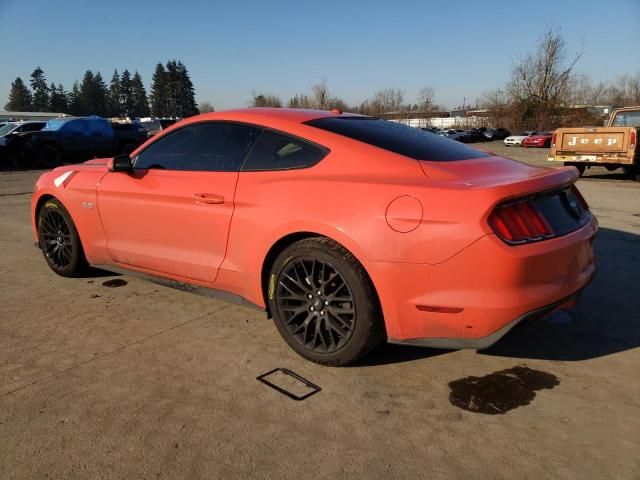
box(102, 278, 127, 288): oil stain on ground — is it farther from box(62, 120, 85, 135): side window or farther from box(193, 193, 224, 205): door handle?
box(62, 120, 85, 135): side window

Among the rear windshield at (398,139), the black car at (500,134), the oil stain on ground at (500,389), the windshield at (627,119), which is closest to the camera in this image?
the oil stain on ground at (500,389)

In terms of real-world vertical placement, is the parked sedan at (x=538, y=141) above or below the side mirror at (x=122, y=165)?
below

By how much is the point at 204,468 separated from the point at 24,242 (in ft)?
16.7

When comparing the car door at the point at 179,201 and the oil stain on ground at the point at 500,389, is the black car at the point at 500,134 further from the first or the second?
the oil stain on ground at the point at 500,389

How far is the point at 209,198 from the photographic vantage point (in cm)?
327

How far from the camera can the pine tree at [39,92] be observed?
339 feet

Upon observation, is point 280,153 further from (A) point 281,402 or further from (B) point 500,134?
(B) point 500,134

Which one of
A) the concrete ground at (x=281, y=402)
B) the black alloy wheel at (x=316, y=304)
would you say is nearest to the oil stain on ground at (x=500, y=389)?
the concrete ground at (x=281, y=402)

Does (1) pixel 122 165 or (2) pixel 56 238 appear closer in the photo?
(1) pixel 122 165

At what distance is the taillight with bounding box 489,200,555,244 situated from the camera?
239cm

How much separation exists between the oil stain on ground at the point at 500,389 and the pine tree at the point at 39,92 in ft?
384

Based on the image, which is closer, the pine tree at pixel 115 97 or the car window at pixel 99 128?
the car window at pixel 99 128

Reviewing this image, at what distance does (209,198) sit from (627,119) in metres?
13.9

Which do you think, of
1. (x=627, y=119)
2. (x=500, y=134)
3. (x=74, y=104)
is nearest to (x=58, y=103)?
(x=74, y=104)
